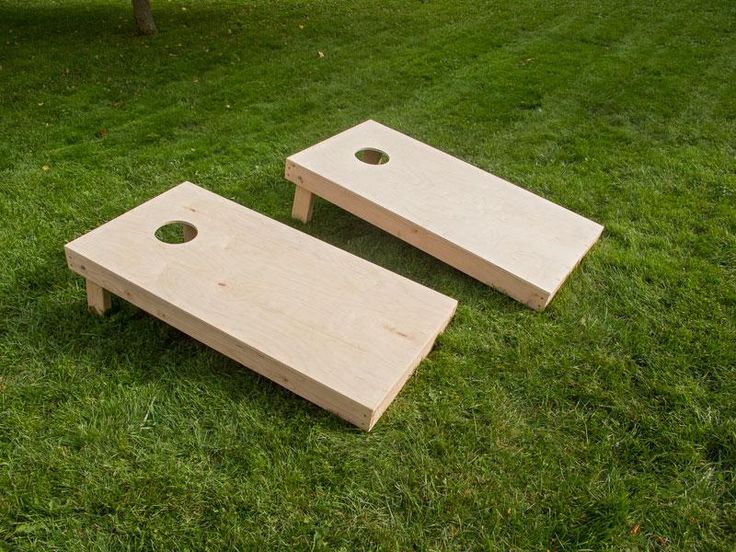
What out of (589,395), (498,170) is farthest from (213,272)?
(498,170)

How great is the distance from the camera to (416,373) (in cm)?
281

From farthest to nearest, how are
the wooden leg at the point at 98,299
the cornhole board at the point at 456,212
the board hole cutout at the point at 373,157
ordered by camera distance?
the board hole cutout at the point at 373,157, the cornhole board at the point at 456,212, the wooden leg at the point at 98,299

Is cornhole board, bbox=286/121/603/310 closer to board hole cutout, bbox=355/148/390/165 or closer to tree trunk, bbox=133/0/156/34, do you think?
board hole cutout, bbox=355/148/390/165

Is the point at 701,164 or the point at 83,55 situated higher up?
the point at 701,164

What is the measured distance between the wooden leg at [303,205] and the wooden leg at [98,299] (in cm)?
138

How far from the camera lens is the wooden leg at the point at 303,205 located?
3842 millimetres

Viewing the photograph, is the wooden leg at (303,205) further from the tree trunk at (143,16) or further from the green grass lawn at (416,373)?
the tree trunk at (143,16)

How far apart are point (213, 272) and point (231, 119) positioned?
3116 millimetres

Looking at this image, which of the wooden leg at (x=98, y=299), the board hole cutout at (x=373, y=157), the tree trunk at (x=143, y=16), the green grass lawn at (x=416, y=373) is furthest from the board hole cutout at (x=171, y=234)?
the tree trunk at (x=143, y=16)

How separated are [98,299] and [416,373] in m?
1.66

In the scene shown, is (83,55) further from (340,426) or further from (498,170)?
(340,426)

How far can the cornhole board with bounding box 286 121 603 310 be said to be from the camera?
3.20m

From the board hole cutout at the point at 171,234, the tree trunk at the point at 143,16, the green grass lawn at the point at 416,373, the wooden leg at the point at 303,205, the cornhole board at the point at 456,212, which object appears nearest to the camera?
the green grass lawn at the point at 416,373

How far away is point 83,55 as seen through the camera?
708 cm
